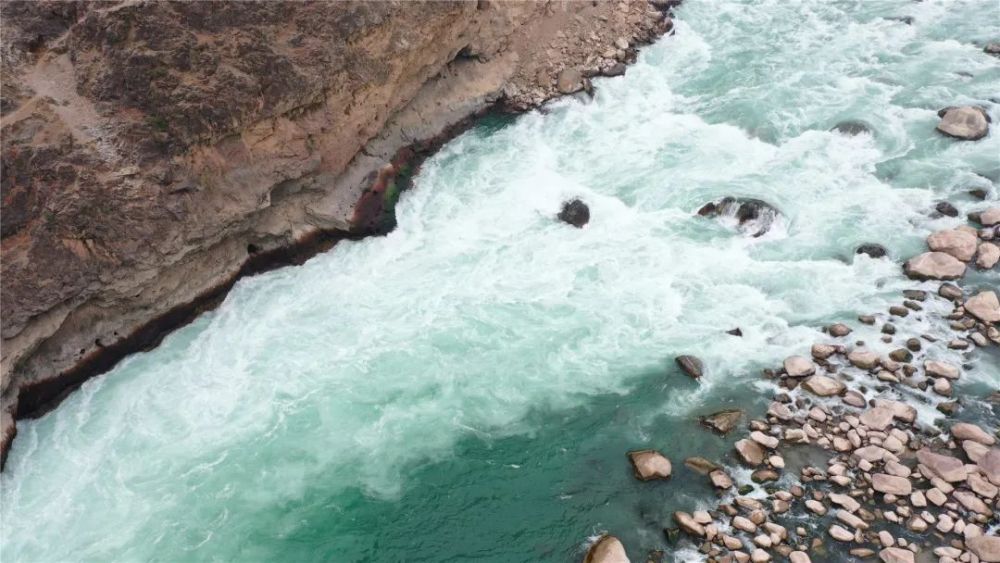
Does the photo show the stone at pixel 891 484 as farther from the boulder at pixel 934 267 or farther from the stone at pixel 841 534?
the boulder at pixel 934 267

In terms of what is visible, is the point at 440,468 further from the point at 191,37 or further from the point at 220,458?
the point at 191,37

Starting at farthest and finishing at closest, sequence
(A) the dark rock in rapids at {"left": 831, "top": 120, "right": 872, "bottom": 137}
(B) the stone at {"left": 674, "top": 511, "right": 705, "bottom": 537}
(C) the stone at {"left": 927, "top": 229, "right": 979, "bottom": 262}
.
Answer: (A) the dark rock in rapids at {"left": 831, "top": 120, "right": 872, "bottom": 137} → (C) the stone at {"left": 927, "top": 229, "right": 979, "bottom": 262} → (B) the stone at {"left": 674, "top": 511, "right": 705, "bottom": 537}

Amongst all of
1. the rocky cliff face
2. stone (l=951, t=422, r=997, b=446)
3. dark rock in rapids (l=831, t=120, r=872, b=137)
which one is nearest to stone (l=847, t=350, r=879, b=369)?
stone (l=951, t=422, r=997, b=446)

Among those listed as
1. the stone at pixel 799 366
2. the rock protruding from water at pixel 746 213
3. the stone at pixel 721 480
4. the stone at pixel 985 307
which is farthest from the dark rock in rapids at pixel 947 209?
the stone at pixel 721 480

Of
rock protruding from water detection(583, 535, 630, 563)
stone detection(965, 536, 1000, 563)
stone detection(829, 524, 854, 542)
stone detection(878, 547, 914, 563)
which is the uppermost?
Answer: rock protruding from water detection(583, 535, 630, 563)

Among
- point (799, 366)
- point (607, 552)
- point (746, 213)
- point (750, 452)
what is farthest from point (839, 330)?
point (607, 552)

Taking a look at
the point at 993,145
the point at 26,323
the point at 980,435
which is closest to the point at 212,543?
the point at 26,323

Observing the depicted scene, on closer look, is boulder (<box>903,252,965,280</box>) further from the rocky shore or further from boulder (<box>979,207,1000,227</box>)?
boulder (<box>979,207,1000,227</box>)
